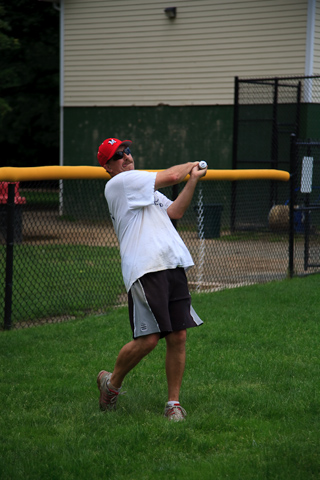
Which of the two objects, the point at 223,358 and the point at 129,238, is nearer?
the point at 129,238

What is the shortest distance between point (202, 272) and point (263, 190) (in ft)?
20.4

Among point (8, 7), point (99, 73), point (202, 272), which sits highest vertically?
point (8, 7)

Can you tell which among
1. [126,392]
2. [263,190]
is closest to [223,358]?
[126,392]

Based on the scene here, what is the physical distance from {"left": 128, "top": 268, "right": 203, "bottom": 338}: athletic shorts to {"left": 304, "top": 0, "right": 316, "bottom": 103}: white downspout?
11.9 meters

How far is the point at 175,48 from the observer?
17625 millimetres

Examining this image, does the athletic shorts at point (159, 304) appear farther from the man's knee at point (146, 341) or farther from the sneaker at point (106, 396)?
the sneaker at point (106, 396)

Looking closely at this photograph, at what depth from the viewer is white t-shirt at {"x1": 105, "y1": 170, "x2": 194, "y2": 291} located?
4281mm

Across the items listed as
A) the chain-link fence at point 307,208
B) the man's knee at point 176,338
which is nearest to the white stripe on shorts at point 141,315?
the man's knee at point 176,338

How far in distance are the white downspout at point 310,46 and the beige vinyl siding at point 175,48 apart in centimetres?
16

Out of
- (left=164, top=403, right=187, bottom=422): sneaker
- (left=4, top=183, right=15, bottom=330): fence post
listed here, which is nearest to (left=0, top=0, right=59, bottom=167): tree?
(left=4, top=183, right=15, bottom=330): fence post

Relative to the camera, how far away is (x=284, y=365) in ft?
17.9

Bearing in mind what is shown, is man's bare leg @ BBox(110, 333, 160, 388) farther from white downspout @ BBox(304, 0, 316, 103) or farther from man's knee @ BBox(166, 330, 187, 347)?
white downspout @ BBox(304, 0, 316, 103)

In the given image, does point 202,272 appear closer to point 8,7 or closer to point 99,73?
point 99,73

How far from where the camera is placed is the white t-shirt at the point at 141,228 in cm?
428
